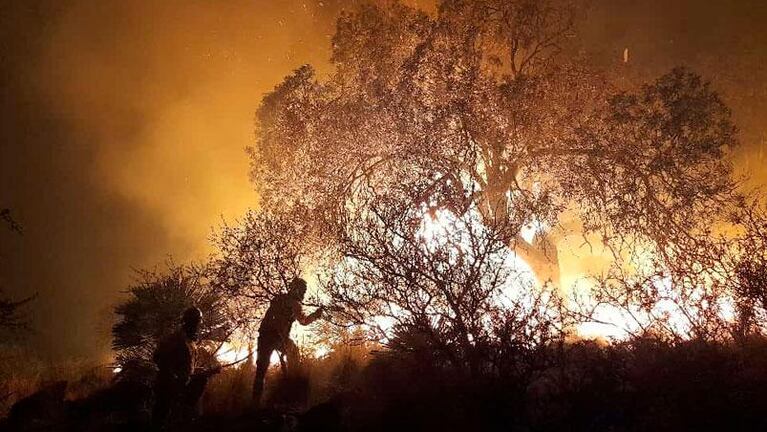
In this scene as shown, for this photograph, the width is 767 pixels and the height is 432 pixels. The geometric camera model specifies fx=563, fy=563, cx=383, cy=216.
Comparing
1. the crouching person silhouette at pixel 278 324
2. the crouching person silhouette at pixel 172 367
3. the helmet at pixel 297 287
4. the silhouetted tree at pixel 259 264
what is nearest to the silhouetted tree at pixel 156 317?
the silhouetted tree at pixel 259 264

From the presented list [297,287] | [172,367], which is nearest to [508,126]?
[297,287]

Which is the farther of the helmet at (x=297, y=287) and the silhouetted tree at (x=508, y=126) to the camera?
the silhouetted tree at (x=508, y=126)

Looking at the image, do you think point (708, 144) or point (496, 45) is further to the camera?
point (496, 45)

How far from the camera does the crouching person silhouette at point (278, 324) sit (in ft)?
31.2

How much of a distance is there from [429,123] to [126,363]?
829 cm

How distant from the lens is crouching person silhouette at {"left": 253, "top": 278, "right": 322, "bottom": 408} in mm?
9500

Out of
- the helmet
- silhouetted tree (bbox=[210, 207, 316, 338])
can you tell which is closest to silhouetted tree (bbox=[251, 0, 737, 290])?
Result: silhouetted tree (bbox=[210, 207, 316, 338])

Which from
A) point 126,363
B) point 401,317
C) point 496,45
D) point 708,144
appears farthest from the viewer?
point 496,45

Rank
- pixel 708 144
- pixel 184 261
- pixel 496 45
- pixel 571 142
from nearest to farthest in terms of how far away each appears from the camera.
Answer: pixel 708 144 < pixel 571 142 < pixel 496 45 < pixel 184 261

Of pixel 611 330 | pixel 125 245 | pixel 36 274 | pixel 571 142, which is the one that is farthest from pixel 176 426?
pixel 36 274

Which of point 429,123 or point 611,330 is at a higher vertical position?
point 429,123

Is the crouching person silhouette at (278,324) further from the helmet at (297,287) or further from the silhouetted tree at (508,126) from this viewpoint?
the silhouetted tree at (508,126)

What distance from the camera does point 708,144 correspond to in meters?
13.1

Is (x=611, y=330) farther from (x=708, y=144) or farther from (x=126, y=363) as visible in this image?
(x=126, y=363)
